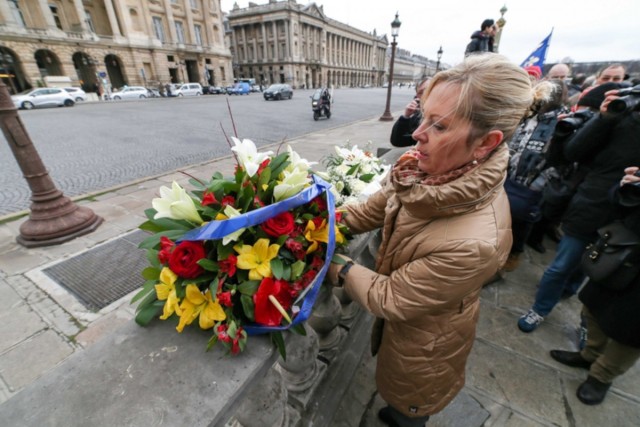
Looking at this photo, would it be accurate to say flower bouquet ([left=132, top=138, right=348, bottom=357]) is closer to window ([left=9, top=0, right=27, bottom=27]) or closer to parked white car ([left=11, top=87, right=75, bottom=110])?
parked white car ([left=11, top=87, right=75, bottom=110])

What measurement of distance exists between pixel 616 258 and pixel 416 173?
1.38m

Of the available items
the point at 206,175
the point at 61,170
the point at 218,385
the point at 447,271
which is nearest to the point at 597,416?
the point at 447,271

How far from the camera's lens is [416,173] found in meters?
1.16

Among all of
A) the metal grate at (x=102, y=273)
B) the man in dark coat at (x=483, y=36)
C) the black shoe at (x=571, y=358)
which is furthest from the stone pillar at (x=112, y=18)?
the black shoe at (x=571, y=358)

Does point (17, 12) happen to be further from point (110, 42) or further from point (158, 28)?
point (158, 28)

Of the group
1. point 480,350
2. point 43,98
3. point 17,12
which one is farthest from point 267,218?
point 17,12

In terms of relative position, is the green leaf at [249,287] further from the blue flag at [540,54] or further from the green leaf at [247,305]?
the blue flag at [540,54]

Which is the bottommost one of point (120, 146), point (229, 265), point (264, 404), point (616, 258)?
point (120, 146)

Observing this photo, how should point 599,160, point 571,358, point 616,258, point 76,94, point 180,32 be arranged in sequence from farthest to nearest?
point 180,32
point 76,94
point 571,358
point 599,160
point 616,258

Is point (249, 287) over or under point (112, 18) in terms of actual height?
under

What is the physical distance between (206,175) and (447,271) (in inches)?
236

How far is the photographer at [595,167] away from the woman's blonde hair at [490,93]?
4.82ft

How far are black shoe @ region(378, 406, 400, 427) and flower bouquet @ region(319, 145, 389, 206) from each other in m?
1.33

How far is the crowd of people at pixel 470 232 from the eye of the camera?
3.26ft
